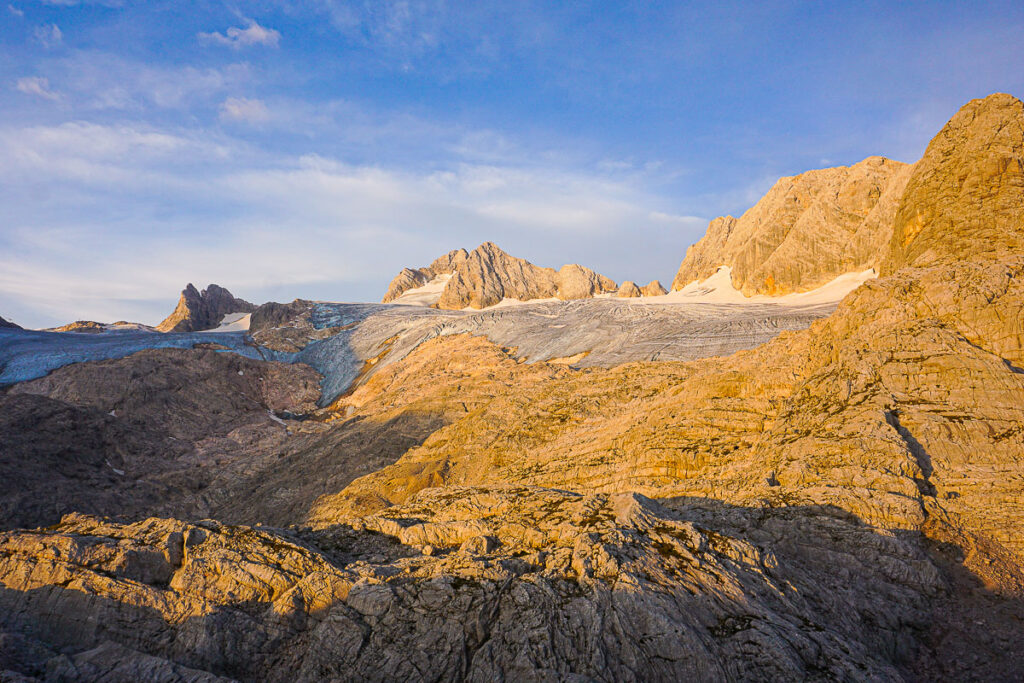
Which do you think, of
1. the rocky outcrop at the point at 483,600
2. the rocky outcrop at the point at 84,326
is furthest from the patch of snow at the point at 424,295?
the rocky outcrop at the point at 483,600

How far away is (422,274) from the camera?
159 m

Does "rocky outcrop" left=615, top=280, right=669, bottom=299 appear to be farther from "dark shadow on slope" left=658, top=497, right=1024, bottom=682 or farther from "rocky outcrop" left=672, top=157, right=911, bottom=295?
"dark shadow on slope" left=658, top=497, right=1024, bottom=682

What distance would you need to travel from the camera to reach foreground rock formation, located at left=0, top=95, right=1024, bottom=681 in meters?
6.57

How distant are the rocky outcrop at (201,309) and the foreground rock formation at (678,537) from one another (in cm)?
8566

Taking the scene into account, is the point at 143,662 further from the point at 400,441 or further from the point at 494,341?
the point at 494,341

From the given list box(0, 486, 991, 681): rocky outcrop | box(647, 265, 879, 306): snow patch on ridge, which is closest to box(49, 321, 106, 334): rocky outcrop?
box(647, 265, 879, 306): snow patch on ridge

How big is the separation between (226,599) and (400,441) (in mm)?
19743

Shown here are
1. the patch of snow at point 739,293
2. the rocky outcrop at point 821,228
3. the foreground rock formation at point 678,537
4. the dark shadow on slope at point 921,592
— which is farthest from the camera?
the rocky outcrop at point 821,228

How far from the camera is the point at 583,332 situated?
45.9 meters

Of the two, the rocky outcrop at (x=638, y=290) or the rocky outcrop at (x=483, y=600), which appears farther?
the rocky outcrop at (x=638, y=290)

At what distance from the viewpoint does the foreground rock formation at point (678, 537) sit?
259 inches

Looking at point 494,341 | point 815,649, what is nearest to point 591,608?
point 815,649

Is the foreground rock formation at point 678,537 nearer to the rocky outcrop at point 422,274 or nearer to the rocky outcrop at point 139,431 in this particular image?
the rocky outcrop at point 139,431

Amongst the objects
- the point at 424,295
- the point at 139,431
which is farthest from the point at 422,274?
the point at 139,431
